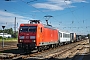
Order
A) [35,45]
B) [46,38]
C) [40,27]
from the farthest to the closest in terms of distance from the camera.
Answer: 1. [46,38]
2. [40,27]
3. [35,45]

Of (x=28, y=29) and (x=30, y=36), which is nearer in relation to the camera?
(x=30, y=36)

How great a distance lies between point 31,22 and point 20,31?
2.36 m

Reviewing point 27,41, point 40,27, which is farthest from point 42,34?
point 27,41

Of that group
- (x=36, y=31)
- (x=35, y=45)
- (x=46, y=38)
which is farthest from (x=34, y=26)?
(x=46, y=38)

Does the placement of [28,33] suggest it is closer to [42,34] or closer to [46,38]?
[42,34]

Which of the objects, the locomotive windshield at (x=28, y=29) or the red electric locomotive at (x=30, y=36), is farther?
the locomotive windshield at (x=28, y=29)

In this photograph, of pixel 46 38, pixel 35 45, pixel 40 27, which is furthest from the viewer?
pixel 46 38

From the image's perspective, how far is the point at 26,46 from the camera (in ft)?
72.7

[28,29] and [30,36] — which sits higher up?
[28,29]

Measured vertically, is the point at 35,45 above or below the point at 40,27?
below

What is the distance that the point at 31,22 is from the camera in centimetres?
2484

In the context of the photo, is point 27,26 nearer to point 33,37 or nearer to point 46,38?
point 33,37

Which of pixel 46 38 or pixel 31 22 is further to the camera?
pixel 46 38

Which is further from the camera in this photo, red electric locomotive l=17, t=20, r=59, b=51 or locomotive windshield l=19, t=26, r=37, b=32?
locomotive windshield l=19, t=26, r=37, b=32
